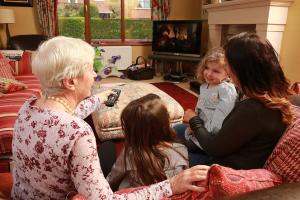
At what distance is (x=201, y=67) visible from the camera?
1825mm

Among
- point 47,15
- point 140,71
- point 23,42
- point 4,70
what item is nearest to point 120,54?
point 140,71

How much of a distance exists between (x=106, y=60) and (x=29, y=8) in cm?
171

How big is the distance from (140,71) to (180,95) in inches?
54.8

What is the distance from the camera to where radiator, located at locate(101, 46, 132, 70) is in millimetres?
5602

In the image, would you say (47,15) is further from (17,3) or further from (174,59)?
(174,59)

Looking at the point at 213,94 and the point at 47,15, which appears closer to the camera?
the point at 213,94

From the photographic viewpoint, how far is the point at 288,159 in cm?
76

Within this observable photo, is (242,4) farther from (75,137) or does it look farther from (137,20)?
(75,137)

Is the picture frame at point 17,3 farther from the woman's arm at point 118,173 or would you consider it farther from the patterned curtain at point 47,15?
the woman's arm at point 118,173

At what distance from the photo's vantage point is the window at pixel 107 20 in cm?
547

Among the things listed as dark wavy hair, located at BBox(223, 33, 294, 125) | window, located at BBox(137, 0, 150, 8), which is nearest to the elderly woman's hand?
dark wavy hair, located at BBox(223, 33, 294, 125)

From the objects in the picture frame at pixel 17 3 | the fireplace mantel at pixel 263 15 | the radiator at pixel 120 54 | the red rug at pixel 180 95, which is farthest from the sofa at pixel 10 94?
the fireplace mantel at pixel 263 15

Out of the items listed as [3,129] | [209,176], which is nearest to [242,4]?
[3,129]

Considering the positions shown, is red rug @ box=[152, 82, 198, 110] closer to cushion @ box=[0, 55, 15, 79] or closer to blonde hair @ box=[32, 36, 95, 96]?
cushion @ box=[0, 55, 15, 79]
